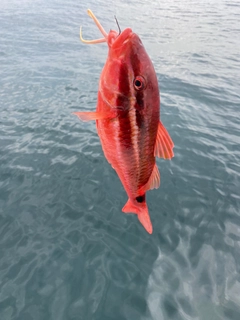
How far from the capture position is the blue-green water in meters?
4.42

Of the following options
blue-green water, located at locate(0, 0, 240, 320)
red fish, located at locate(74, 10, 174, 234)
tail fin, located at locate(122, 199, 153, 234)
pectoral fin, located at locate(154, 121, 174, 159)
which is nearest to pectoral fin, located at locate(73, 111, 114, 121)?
red fish, located at locate(74, 10, 174, 234)

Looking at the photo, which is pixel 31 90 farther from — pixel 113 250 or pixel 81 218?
pixel 113 250

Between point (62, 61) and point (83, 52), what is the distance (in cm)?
221

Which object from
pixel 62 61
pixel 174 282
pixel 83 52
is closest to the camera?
pixel 174 282

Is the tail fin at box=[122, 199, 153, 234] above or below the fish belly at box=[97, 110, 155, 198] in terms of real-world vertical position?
below

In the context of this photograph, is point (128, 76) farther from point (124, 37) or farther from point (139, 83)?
point (124, 37)

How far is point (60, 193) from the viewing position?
622 cm

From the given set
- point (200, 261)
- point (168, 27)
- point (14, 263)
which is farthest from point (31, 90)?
point (168, 27)

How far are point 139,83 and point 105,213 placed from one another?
3.98 m

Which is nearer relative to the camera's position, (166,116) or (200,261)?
(200,261)

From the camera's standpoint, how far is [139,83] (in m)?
2.24

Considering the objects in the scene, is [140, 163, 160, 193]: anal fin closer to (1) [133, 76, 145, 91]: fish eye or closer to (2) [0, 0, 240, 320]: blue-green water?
(1) [133, 76, 145, 91]: fish eye

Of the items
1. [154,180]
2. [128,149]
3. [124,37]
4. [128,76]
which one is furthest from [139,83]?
[154,180]

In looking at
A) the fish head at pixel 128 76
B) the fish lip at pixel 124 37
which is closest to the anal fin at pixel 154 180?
the fish head at pixel 128 76
